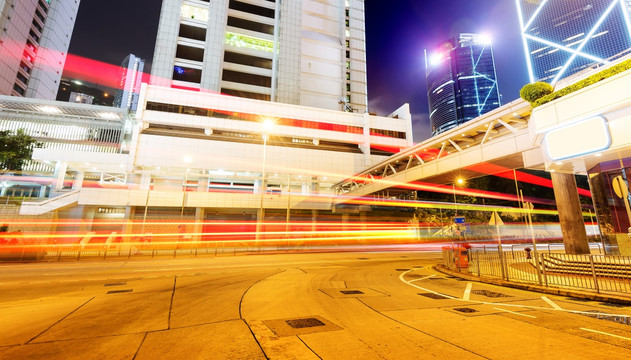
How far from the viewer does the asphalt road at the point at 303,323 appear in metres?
4.08

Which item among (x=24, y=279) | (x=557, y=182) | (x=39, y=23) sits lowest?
(x=24, y=279)

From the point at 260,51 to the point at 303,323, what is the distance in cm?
5959

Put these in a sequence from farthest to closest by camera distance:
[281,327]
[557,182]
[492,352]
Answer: [557,182] → [281,327] → [492,352]

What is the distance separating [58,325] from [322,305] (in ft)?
19.1

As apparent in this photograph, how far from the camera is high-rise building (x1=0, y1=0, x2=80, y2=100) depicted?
6750cm

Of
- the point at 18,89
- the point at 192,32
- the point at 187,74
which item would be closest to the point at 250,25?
the point at 192,32

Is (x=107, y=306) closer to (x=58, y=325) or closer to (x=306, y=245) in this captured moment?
(x=58, y=325)

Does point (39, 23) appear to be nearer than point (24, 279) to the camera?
No

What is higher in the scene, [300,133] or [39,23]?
[39,23]

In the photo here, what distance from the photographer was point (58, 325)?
17.7 feet

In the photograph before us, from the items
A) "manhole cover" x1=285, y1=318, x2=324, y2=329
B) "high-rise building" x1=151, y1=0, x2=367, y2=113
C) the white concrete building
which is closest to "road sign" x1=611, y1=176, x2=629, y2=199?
"manhole cover" x1=285, y1=318, x2=324, y2=329

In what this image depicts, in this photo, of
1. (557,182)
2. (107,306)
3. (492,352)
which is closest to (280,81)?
(557,182)

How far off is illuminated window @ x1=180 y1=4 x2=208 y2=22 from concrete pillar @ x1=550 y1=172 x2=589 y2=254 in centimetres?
6173

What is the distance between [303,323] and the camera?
5.50 m
